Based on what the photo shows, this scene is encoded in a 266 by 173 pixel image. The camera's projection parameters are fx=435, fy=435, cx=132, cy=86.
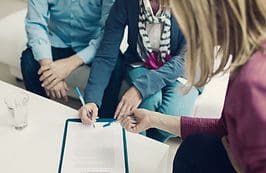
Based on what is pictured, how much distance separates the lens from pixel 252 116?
2.44ft

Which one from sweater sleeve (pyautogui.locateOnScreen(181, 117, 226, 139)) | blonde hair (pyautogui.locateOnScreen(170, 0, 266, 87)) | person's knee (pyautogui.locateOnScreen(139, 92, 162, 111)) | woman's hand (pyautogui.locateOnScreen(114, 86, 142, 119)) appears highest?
blonde hair (pyautogui.locateOnScreen(170, 0, 266, 87))

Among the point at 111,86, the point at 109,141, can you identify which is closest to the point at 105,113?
the point at 111,86

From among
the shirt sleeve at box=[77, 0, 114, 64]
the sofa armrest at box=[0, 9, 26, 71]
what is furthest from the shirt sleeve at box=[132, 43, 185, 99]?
the sofa armrest at box=[0, 9, 26, 71]

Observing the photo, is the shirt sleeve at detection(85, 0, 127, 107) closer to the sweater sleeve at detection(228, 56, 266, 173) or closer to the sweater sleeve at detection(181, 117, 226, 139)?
the sweater sleeve at detection(181, 117, 226, 139)

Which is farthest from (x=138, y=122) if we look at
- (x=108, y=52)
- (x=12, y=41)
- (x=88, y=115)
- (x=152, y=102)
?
(x=12, y=41)

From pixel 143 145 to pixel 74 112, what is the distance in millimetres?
257

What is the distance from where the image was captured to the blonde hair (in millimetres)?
748

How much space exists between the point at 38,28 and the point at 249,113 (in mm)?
1248

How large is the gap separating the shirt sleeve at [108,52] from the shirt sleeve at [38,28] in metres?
0.24

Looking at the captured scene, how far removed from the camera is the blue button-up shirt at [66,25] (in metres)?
1.78

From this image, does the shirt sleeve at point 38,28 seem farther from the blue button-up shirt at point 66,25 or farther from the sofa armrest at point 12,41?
the sofa armrest at point 12,41

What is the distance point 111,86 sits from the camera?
69.0 inches

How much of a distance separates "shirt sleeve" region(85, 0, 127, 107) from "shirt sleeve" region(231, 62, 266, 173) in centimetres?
86

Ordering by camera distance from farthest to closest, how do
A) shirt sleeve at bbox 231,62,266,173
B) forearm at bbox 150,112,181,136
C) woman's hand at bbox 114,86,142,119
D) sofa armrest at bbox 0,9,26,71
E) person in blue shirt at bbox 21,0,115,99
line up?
sofa armrest at bbox 0,9,26,71 → person in blue shirt at bbox 21,0,115,99 → woman's hand at bbox 114,86,142,119 → forearm at bbox 150,112,181,136 → shirt sleeve at bbox 231,62,266,173
